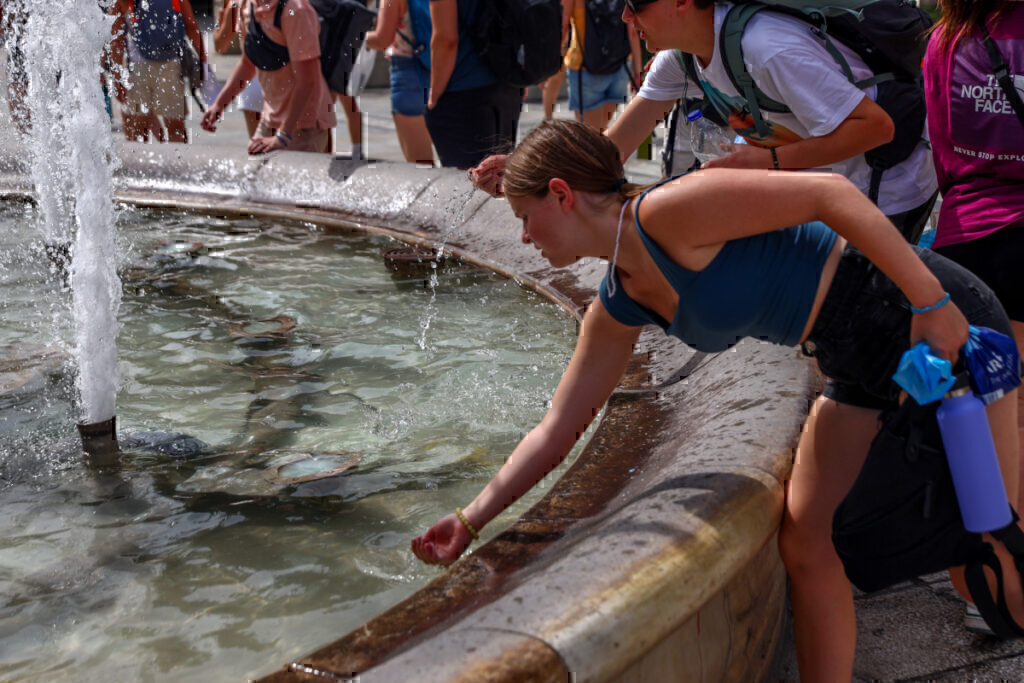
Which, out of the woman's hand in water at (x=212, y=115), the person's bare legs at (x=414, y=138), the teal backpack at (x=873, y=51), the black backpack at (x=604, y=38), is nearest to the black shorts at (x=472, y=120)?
the person's bare legs at (x=414, y=138)

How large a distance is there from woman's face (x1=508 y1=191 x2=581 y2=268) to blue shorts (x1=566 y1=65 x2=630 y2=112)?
479cm

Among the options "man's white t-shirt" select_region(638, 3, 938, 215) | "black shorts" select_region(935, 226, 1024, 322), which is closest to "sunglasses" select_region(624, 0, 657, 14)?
"man's white t-shirt" select_region(638, 3, 938, 215)

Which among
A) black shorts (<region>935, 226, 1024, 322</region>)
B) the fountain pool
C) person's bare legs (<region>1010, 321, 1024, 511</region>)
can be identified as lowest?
the fountain pool

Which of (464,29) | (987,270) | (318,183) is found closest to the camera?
(987,270)

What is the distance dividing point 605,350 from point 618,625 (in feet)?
2.52

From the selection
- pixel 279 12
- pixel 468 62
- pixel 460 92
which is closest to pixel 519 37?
pixel 468 62

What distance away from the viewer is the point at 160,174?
596 centimetres

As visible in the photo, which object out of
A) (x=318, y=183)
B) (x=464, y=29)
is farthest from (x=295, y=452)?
(x=318, y=183)

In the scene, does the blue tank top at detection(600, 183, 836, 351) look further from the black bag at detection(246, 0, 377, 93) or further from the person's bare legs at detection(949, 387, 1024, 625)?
the black bag at detection(246, 0, 377, 93)

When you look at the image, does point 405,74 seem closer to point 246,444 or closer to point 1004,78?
point 246,444

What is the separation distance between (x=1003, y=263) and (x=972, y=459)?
0.75 m

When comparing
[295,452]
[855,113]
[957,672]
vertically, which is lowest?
[957,672]

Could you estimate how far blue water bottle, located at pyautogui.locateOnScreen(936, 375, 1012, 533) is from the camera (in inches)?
67.9

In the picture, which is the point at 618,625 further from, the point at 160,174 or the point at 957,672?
the point at 160,174
